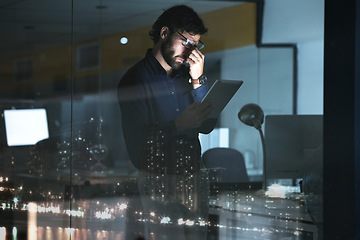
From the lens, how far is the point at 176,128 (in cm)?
286

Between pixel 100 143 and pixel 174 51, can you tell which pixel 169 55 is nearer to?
pixel 174 51

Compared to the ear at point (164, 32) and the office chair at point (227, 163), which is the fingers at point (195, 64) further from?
the office chair at point (227, 163)

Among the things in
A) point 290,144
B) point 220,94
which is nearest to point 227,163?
point 220,94

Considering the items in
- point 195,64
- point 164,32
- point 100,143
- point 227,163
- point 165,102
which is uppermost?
point 164,32

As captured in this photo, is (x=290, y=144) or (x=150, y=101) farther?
(x=290, y=144)

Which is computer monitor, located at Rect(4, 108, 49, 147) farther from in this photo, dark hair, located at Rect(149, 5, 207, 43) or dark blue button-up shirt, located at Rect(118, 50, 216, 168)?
dark hair, located at Rect(149, 5, 207, 43)

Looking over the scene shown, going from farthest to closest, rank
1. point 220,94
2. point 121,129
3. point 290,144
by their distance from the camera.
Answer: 1. point 290,144
2. point 220,94
3. point 121,129

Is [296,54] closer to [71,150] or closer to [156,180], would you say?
[156,180]

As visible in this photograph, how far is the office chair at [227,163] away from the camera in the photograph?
2945mm

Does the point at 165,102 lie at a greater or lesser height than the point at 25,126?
greater

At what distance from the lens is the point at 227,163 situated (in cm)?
305

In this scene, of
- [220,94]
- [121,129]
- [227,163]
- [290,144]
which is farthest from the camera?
[290,144]

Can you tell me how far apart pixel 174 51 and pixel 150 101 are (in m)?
0.28

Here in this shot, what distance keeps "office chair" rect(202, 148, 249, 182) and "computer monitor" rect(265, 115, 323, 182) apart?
227 millimetres
